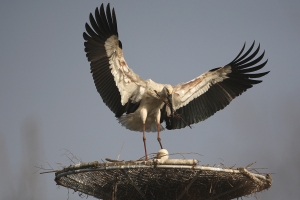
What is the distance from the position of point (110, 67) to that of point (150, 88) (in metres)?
0.90

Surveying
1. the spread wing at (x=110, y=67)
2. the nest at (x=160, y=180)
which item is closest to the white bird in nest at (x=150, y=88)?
the spread wing at (x=110, y=67)

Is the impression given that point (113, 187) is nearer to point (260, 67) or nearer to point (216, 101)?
point (216, 101)

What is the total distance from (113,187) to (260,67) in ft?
13.1

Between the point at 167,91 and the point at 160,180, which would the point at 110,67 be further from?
the point at 160,180

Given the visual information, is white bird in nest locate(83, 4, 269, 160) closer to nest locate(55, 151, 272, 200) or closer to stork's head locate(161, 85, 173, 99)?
stork's head locate(161, 85, 173, 99)

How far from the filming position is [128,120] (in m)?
11.9

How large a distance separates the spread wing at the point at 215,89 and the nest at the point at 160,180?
210 cm

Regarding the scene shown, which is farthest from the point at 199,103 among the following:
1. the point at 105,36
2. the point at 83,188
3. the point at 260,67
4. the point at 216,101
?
the point at 83,188

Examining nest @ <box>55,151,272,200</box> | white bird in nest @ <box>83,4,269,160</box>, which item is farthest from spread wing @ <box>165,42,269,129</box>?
nest @ <box>55,151,272,200</box>

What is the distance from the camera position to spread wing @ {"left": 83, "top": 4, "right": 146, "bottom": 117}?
11820 millimetres

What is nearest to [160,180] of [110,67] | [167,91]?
[167,91]

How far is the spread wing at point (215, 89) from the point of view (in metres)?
12.2

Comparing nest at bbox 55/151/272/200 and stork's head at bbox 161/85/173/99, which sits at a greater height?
stork's head at bbox 161/85/173/99

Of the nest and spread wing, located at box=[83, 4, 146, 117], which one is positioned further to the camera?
spread wing, located at box=[83, 4, 146, 117]
